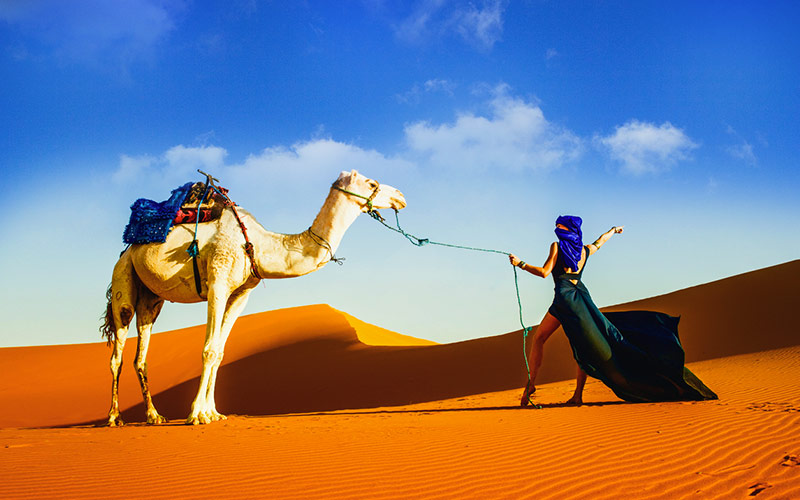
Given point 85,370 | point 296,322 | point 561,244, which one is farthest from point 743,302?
point 85,370

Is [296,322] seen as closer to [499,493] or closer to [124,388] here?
[124,388]

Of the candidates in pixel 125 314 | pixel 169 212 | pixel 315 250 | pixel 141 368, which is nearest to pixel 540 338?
pixel 315 250

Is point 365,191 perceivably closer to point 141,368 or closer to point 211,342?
point 211,342

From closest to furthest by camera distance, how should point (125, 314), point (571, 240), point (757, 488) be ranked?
1. point (757, 488)
2. point (571, 240)
3. point (125, 314)

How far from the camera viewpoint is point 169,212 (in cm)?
917

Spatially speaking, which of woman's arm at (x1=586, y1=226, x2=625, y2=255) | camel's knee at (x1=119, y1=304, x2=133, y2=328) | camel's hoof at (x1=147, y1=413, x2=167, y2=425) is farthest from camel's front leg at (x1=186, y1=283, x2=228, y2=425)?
woman's arm at (x1=586, y1=226, x2=625, y2=255)

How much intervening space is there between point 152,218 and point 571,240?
679 cm

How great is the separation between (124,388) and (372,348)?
11008mm

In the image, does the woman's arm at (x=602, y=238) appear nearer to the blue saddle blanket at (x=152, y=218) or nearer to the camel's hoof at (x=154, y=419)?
the blue saddle blanket at (x=152, y=218)

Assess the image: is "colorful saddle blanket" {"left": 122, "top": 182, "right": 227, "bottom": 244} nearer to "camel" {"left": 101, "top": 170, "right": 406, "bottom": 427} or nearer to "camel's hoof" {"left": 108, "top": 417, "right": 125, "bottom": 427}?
"camel" {"left": 101, "top": 170, "right": 406, "bottom": 427}

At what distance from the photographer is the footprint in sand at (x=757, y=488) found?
343cm

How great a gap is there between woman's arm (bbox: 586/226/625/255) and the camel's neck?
370 centimetres

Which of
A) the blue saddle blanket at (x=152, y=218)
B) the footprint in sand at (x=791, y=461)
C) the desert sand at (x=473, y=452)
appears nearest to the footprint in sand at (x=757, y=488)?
the desert sand at (x=473, y=452)

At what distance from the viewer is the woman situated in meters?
7.50
